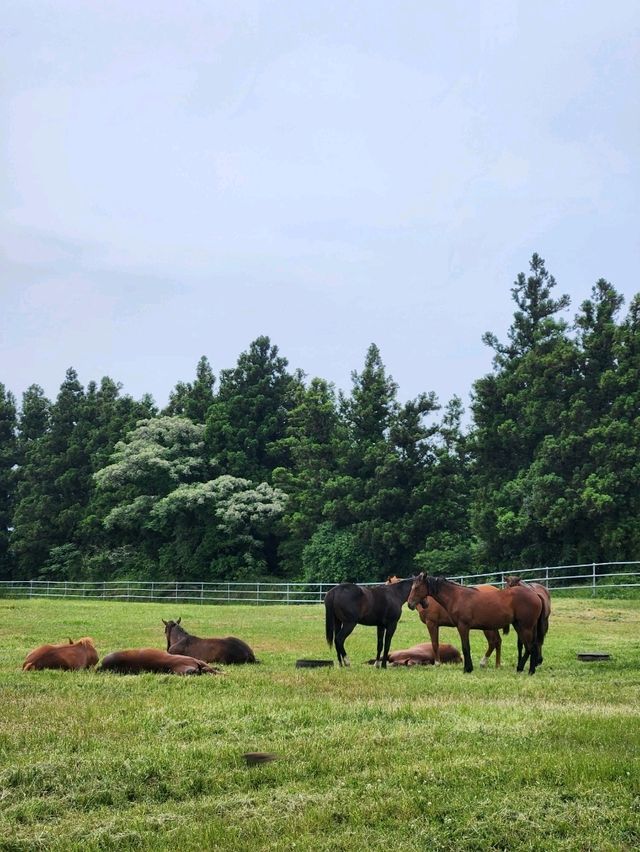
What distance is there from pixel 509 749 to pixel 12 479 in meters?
64.6

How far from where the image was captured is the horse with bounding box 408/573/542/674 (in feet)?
41.5

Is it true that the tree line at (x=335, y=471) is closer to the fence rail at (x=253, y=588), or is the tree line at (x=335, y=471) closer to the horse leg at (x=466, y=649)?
the fence rail at (x=253, y=588)

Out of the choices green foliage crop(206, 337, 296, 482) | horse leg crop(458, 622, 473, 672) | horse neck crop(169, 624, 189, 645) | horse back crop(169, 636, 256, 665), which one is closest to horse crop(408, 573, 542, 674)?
horse leg crop(458, 622, 473, 672)

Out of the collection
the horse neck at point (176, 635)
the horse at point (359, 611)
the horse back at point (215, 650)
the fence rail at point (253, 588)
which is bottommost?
the fence rail at point (253, 588)

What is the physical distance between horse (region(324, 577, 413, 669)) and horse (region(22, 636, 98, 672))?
352cm

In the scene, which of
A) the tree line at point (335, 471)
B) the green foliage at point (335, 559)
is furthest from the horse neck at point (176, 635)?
the green foliage at point (335, 559)

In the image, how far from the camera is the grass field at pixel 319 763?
5.43 meters

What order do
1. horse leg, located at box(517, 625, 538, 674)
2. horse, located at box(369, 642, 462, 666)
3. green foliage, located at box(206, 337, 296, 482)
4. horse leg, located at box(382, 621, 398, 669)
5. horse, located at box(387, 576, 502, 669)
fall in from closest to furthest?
horse leg, located at box(517, 625, 538, 674)
horse leg, located at box(382, 621, 398, 669)
horse, located at box(387, 576, 502, 669)
horse, located at box(369, 642, 462, 666)
green foliage, located at box(206, 337, 296, 482)

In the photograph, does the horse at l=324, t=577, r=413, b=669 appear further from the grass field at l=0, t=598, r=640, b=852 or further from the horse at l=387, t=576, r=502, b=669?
the grass field at l=0, t=598, r=640, b=852

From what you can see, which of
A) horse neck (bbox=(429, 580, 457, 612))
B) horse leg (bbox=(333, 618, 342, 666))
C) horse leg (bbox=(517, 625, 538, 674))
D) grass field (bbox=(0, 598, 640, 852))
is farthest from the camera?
horse leg (bbox=(333, 618, 342, 666))

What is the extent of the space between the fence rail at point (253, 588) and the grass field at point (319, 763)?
74.7 ft

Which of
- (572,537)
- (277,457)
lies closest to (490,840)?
(572,537)

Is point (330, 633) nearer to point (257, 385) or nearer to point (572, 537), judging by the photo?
point (572, 537)

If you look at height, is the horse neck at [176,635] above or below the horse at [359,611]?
below
